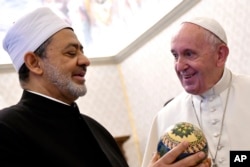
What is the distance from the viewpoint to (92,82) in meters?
5.84

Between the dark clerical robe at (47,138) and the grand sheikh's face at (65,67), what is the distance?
0.25ft

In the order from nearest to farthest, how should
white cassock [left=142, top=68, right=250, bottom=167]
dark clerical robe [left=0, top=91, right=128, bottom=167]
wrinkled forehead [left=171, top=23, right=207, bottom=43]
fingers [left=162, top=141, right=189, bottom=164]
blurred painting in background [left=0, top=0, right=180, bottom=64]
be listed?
fingers [left=162, top=141, right=189, bottom=164] < dark clerical robe [left=0, top=91, right=128, bottom=167] < white cassock [left=142, top=68, right=250, bottom=167] < wrinkled forehead [left=171, top=23, right=207, bottom=43] < blurred painting in background [left=0, top=0, right=180, bottom=64]

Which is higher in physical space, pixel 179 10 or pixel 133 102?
pixel 179 10

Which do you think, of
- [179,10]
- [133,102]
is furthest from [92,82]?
[179,10]

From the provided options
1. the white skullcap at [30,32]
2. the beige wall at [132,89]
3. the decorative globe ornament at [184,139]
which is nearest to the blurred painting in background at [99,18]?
the beige wall at [132,89]

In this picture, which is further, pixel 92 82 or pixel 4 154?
pixel 92 82

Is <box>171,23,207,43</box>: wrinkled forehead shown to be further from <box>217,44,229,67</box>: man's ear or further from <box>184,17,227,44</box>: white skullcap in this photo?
<box>217,44,229,67</box>: man's ear

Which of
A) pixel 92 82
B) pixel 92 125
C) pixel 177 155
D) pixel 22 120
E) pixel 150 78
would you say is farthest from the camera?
pixel 92 82

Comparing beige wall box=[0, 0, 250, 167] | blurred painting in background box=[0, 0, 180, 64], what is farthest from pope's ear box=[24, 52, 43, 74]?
blurred painting in background box=[0, 0, 180, 64]

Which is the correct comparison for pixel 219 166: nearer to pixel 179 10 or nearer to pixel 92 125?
pixel 92 125

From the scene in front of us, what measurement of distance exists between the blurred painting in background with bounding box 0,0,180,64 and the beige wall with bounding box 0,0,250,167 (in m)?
0.25

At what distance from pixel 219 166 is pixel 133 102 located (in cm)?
330

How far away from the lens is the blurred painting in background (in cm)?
547

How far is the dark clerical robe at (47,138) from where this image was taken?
6.70 ft
